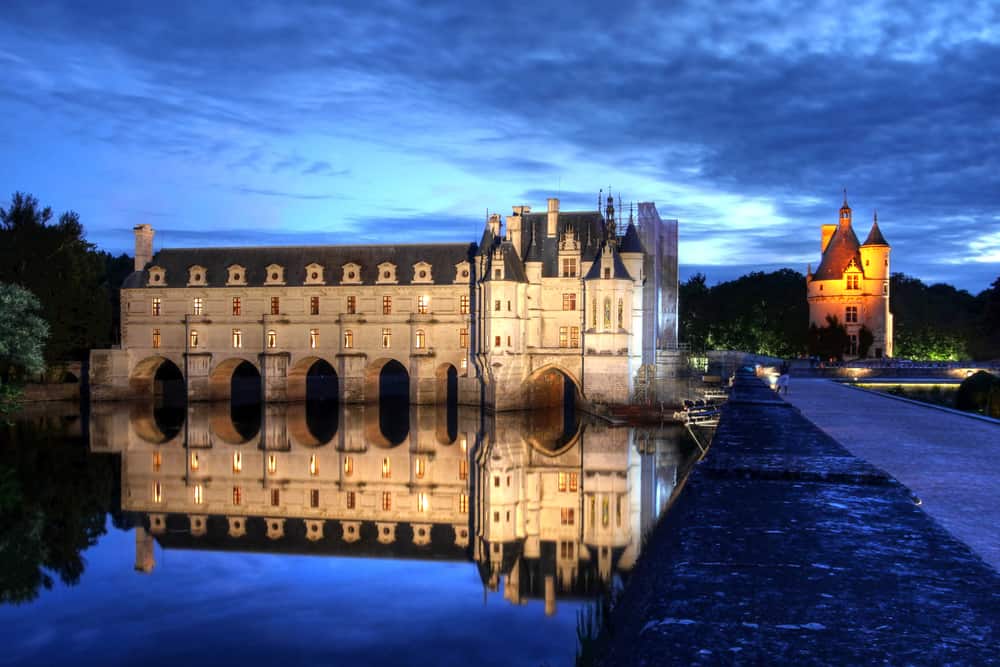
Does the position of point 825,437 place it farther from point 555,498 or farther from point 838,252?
point 838,252

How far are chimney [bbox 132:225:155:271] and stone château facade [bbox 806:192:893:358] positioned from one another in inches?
1914

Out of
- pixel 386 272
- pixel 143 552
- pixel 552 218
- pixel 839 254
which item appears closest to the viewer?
pixel 143 552

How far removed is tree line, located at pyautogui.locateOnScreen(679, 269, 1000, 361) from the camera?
66938 mm

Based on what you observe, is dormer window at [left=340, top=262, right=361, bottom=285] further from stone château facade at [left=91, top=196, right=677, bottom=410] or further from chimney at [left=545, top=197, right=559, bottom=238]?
chimney at [left=545, top=197, right=559, bottom=238]

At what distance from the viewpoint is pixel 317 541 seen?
64.4ft

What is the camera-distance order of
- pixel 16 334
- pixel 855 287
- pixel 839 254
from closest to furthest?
1. pixel 16 334
2. pixel 855 287
3. pixel 839 254

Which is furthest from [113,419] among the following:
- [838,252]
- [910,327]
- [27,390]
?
[910,327]

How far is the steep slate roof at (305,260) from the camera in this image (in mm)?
49094

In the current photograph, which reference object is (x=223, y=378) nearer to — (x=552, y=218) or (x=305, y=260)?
(x=305, y=260)

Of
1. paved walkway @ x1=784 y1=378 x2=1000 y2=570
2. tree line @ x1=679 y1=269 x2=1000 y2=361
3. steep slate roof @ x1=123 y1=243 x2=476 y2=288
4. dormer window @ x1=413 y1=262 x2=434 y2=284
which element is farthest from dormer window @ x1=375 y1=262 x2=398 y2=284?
paved walkway @ x1=784 y1=378 x2=1000 y2=570

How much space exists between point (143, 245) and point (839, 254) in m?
50.2

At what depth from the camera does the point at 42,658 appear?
12.2 m

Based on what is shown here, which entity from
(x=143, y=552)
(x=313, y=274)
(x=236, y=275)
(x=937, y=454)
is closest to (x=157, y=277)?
(x=236, y=275)

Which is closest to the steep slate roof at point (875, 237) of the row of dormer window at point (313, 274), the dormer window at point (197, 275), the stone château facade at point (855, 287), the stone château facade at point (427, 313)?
the stone château facade at point (855, 287)
